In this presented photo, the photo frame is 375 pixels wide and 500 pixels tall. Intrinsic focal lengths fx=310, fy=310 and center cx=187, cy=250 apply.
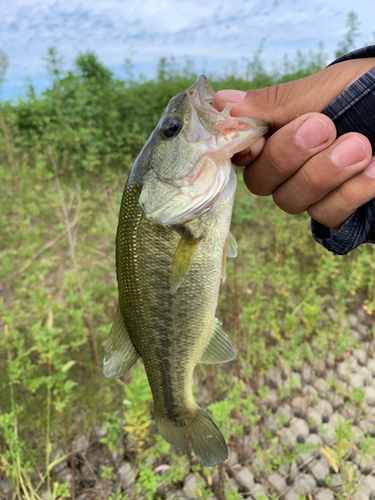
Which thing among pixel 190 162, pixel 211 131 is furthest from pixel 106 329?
pixel 211 131

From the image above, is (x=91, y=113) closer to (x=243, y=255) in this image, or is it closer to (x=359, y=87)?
(x=243, y=255)

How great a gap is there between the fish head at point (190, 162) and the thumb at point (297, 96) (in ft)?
0.41

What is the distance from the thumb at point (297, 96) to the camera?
49.7 inches

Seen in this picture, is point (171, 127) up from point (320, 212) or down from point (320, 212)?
up

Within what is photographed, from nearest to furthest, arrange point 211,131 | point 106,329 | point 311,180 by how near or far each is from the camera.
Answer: point 211,131 < point 311,180 < point 106,329

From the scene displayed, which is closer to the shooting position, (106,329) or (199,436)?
(199,436)

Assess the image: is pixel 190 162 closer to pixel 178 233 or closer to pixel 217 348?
pixel 178 233

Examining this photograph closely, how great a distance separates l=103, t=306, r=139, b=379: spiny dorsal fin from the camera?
1386mm

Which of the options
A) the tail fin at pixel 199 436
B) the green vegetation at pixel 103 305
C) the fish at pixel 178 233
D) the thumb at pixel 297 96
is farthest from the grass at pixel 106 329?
the thumb at pixel 297 96

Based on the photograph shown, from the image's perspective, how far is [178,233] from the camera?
4.14 ft

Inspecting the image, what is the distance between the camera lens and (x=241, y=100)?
4.47 ft

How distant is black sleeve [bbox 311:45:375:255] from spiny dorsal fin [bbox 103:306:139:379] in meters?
1.07

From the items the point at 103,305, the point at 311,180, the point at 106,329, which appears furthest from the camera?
the point at 103,305

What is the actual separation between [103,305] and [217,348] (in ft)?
6.09
